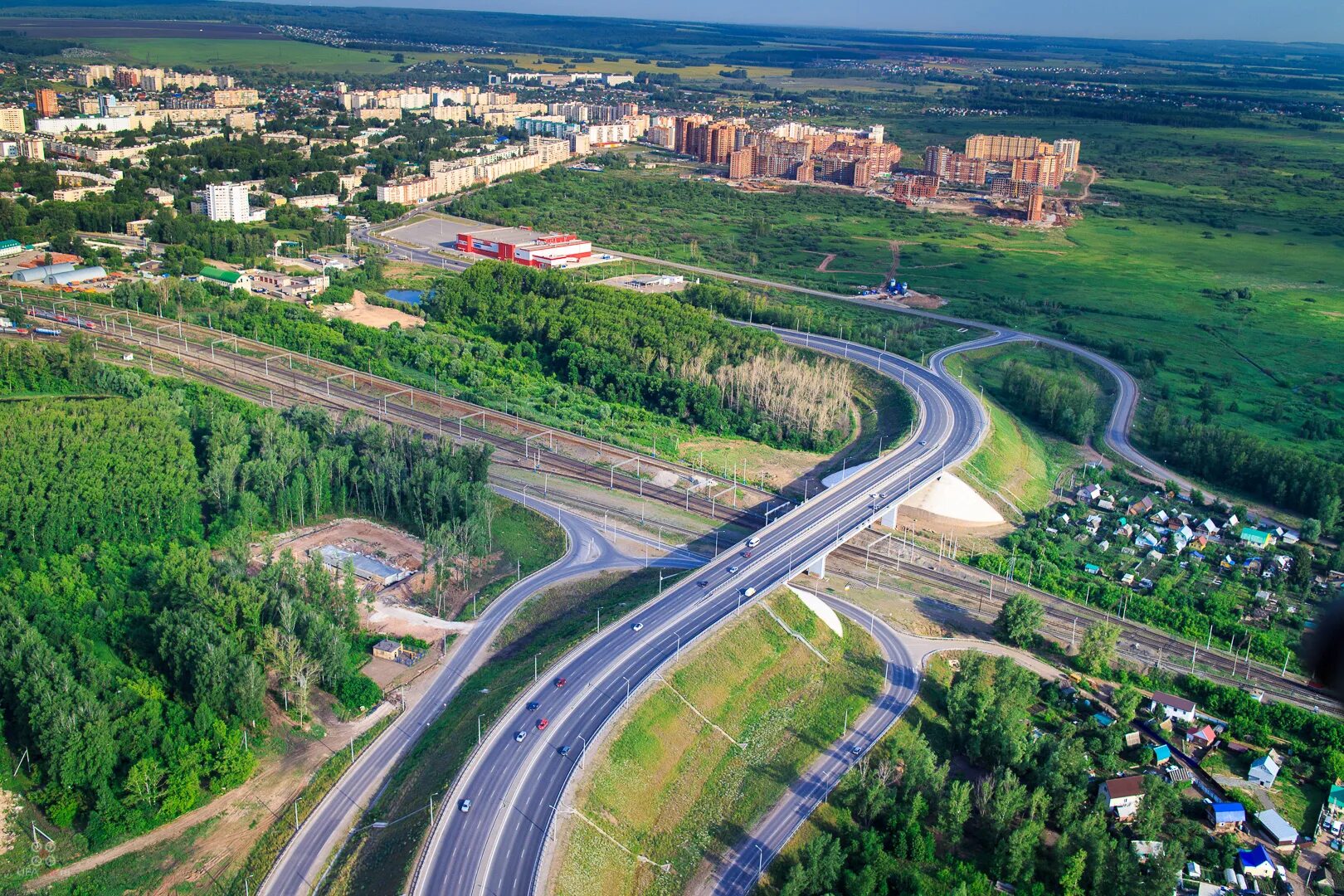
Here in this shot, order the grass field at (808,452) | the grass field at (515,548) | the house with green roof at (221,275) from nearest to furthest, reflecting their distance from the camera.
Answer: the grass field at (515,548), the grass field at (808,452), the house with green roof at (221,275)

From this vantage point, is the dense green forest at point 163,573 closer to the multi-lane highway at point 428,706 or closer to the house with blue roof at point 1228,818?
the multi-lane highway at point 428,706

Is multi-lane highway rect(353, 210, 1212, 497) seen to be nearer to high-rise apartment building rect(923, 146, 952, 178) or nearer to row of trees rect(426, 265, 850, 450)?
row of trees rect(426, 265, 850, 450)

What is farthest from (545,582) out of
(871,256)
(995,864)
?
(871,256)

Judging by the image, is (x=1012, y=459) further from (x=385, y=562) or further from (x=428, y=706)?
(x=428, y=706)

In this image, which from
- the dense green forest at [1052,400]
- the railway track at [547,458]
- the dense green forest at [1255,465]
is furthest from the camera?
the dense green forest at [1052,400]

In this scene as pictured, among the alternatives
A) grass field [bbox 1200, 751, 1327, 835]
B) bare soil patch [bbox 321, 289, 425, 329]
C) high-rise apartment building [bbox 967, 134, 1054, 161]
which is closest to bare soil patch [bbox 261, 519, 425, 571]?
bare soil patch [bbox 321, 289, 425, 329]

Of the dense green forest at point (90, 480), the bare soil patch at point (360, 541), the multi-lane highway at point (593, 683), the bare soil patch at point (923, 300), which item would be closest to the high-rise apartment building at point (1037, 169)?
the bare soil patch at point (923, 300)
